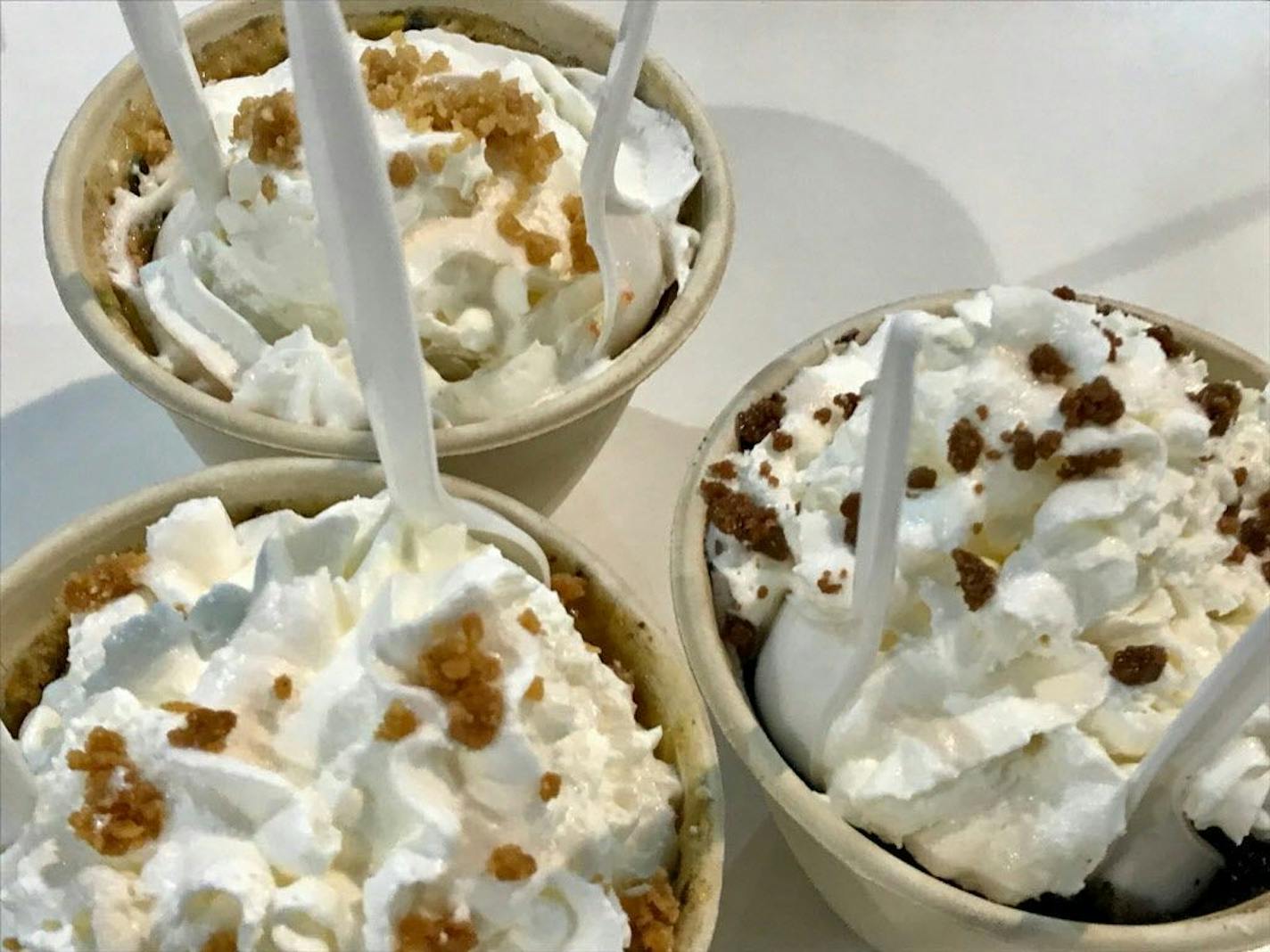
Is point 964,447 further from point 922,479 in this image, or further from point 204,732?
point 204,732

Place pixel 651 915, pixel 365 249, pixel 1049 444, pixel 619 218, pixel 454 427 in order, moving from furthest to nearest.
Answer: pixel 619 218 → pixel 454 427 → pixel 1049 444 → pixel 651 915 → pixel 365 249

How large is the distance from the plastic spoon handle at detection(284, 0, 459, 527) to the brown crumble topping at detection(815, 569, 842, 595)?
0.99 feet

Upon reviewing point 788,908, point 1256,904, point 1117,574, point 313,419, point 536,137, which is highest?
point 536,137

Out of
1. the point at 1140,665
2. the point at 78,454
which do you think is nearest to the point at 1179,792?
the point at 1140,665

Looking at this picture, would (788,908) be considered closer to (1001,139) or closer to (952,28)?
(1001,139)

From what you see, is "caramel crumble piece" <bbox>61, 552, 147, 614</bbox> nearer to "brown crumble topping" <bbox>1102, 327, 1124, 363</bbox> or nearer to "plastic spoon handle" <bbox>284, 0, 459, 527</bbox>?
"plastic spoon handle" <bbox>284, 0, 459, 527</bbox>

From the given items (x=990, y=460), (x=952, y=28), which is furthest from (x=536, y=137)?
(x=952, y=28)

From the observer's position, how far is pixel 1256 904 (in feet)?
3.12

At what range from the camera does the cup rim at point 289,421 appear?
→ 3.69ft

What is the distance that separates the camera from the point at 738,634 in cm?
108

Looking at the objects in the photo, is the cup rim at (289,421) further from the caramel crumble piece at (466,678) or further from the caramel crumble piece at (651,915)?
the caramel crumble piece at (651,915)

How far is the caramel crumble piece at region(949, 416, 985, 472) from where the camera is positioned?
1.01 meters

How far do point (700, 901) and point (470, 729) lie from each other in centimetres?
21

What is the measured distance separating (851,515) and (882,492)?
18cm
